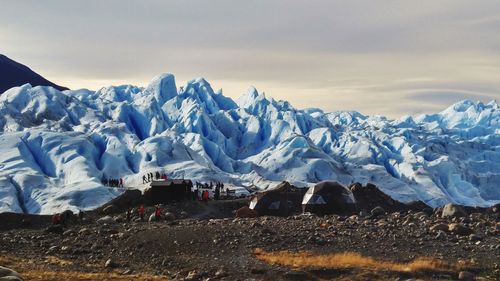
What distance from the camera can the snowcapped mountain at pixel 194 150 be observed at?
105625 millimetres

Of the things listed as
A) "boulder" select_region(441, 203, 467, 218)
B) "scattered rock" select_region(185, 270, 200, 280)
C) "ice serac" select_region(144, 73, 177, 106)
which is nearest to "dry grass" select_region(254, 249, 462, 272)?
"scattered rock" select_region(185, 270, 200, 280)

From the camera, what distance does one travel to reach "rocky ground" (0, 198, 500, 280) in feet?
73.7

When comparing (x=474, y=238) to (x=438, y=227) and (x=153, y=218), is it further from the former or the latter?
(x=153, y=218)

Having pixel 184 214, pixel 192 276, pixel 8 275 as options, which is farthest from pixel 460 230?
pixel 8 275

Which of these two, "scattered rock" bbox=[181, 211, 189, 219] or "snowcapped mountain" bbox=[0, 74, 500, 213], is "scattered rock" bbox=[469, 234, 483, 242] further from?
"snowcapped mountain" bbox=[0, 74, 500, 213]

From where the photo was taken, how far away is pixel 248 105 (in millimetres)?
196250

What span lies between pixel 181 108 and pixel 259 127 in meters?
22.0

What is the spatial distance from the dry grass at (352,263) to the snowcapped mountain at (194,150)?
61613 millimetres

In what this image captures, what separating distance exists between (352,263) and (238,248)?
5.46m

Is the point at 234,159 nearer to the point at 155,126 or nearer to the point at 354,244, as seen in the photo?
the point at 155,126

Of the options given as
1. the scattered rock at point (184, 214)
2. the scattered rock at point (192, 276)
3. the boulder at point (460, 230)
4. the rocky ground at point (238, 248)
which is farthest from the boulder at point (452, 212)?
the scattered rock at point (192, 276)

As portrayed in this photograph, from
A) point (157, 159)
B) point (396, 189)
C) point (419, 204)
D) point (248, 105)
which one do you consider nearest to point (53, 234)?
point (419, 204)

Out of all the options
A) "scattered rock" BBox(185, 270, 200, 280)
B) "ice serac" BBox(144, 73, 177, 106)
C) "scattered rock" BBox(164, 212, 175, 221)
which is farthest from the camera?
"ice serac" BBox(144, 73, 177, 106)

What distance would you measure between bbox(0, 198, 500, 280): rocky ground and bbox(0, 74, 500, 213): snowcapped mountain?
53817mm
